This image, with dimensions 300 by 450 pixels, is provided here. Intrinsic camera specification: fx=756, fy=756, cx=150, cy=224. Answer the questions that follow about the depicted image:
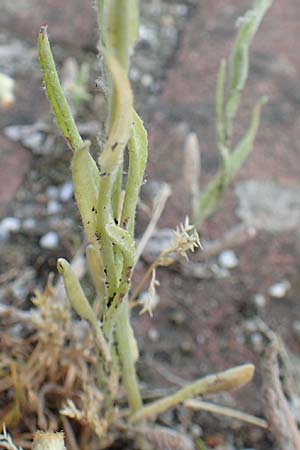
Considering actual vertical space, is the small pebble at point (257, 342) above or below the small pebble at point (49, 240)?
below

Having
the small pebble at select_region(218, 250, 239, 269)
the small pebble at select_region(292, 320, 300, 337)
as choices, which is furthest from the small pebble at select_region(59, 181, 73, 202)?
the small pebble at select_region(292, 320, 300, 337)

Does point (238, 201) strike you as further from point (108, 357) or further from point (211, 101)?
point (108, 357)

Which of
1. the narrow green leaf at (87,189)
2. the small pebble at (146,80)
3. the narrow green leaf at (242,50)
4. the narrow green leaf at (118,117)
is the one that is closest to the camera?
the narrow green leaf at (118,117)

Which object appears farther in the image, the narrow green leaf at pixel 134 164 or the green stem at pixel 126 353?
the green stem at pixel 126 353

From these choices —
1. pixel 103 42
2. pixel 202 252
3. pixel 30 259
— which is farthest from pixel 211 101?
pixel 103 42

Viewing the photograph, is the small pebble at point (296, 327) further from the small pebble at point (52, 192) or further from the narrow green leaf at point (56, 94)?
the narrow green leaf at point (56, 94)

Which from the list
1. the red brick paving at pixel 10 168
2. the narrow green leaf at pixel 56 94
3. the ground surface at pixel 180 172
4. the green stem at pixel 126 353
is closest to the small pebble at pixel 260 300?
the ground surface at pixel 180 172

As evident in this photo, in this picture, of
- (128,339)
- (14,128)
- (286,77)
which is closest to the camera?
(128,339)

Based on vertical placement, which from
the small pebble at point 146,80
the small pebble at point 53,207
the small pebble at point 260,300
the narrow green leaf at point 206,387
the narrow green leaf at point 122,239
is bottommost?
the small pebble at point 260,300
